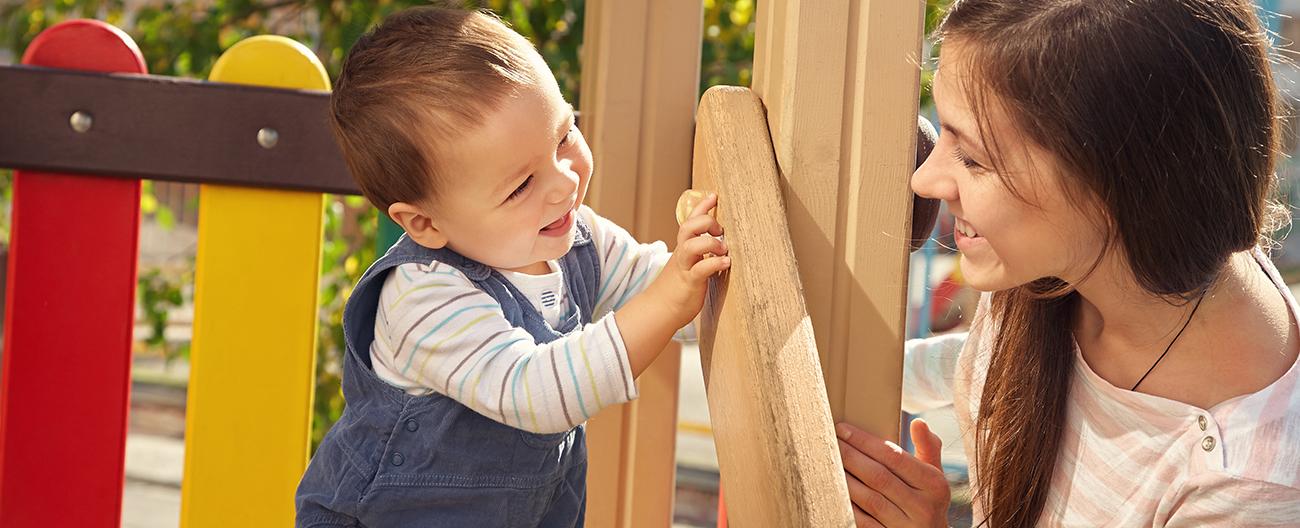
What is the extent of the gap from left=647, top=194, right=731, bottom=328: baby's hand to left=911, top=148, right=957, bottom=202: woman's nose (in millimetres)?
187

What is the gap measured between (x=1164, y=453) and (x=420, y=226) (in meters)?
0.83

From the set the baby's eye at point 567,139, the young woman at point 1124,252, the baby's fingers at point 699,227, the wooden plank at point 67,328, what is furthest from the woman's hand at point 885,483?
the wooden plank at point 67,328

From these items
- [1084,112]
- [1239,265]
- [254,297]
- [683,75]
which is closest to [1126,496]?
[1239,265]

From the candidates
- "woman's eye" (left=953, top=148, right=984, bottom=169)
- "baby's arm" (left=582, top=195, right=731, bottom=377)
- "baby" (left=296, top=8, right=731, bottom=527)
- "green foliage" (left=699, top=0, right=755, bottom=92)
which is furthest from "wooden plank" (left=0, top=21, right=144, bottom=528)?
"green foliage" (left=699, top=0, right=755, bottom=92)

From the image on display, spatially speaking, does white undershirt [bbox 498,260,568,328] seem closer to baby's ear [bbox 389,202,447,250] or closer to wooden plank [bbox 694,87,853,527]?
baby's ear [bbox 389,202,447,250]

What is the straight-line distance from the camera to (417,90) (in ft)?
4.13

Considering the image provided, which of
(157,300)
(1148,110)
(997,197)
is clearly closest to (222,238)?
(997,197)

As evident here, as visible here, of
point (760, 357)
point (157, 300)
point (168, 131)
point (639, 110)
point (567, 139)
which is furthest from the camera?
point (157, 300)

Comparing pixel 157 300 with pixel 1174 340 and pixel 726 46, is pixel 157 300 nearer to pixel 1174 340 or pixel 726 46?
pixel 726 46

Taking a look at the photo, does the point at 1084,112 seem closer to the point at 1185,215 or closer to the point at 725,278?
the point at 1185,215

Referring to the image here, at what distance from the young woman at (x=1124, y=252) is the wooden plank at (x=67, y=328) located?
40.9 inches

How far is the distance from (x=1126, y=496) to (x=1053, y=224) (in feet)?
1.41

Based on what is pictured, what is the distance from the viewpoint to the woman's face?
1141mm

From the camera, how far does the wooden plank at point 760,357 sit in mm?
917
